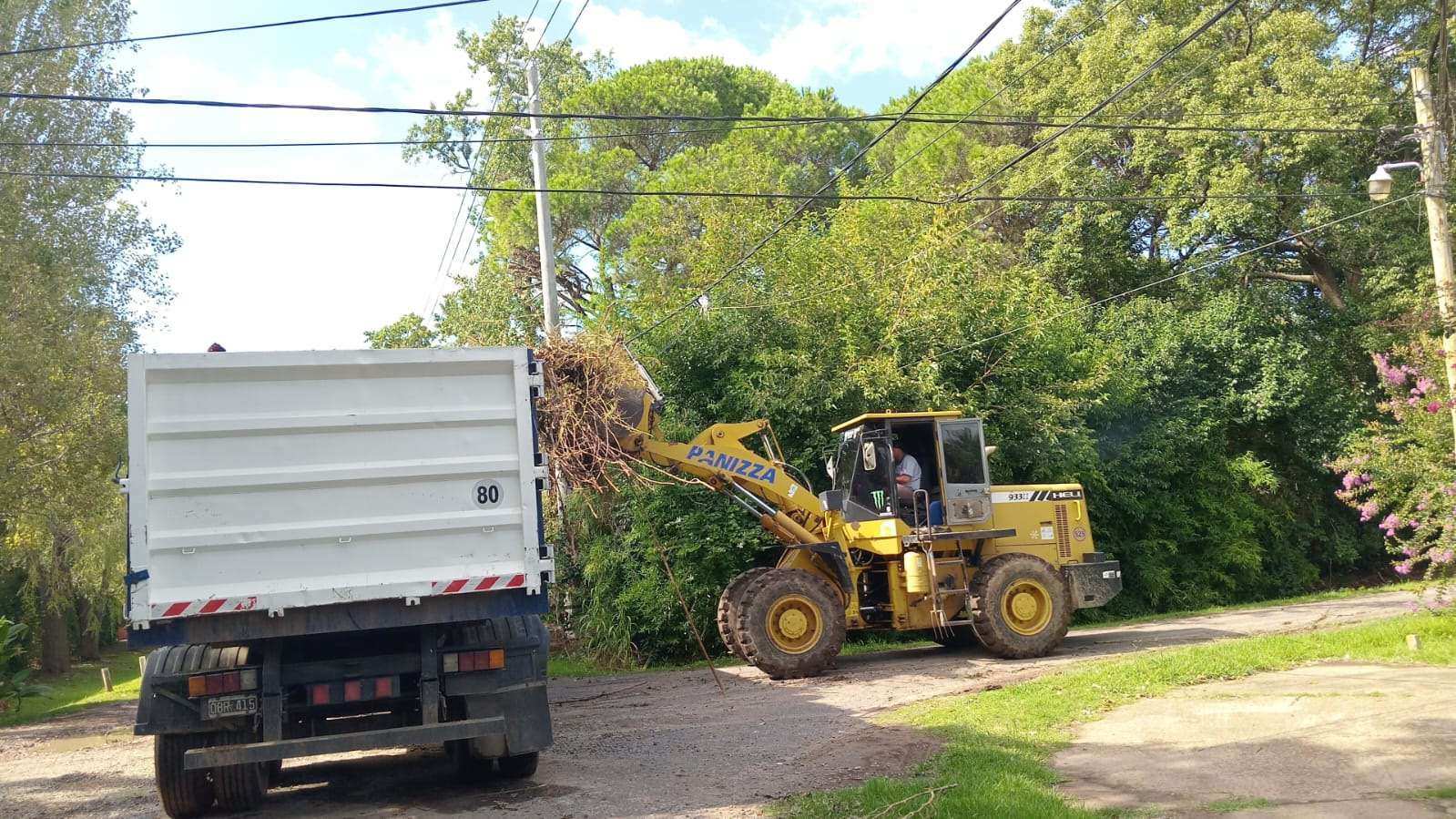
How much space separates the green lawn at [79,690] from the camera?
17812 mm

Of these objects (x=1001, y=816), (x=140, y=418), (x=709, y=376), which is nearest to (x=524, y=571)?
(x=140, y=418)

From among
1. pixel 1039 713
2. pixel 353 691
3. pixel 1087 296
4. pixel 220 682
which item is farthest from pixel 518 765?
pixel 1087 296

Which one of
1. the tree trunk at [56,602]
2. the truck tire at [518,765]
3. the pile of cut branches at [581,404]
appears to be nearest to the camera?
the truck tire at [518,765]

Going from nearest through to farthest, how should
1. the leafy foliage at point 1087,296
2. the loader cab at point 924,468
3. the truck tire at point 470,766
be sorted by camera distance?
the truck tire at point 470,766
the loader cab at point 924,468
the leafy foliage at point 1087,296

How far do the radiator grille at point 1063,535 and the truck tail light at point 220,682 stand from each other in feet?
34.6

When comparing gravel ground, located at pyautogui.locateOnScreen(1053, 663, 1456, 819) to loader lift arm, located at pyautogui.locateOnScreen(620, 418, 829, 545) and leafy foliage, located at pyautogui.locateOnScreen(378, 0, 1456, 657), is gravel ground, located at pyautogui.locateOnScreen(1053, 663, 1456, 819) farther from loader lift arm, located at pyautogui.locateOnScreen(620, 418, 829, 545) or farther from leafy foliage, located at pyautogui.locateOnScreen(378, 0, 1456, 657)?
leafy foliage, located at pyautogui.locateOnScreen(378, 0, 1456, 657)

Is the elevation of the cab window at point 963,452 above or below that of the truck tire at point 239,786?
above

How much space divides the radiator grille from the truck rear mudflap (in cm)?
20

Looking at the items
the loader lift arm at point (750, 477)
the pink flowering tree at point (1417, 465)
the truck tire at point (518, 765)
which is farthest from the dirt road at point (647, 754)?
the pink flowering tree at point (1417, 465)

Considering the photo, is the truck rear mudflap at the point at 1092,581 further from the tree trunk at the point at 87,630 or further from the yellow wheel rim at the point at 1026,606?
the tree trunk at the point at 87,630

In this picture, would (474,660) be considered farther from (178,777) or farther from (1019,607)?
(1019,607)

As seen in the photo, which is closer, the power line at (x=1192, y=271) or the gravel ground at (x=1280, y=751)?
the gravel ground at (x=1280, y=751)

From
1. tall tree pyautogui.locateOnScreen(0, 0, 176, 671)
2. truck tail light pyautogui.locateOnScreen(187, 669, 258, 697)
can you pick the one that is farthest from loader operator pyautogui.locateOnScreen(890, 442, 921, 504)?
tall tree pyautogui.locateOnScreen(0, 0, 176, 671)

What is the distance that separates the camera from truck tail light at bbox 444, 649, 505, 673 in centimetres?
780
